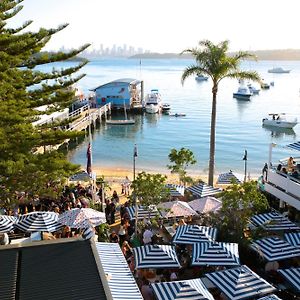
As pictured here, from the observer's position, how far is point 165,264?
38.9 ft

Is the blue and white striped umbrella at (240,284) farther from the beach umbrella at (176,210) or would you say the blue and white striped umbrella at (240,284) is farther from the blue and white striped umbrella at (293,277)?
the beach umbrella at (176,210)

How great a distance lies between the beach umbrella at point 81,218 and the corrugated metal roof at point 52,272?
6.81 metres

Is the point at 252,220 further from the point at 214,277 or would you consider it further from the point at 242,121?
the point at 242,121

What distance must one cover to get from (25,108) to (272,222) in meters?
9.02

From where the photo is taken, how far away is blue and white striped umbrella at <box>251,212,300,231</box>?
14828 millimetres

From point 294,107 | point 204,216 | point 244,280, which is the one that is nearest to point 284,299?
point 244,280

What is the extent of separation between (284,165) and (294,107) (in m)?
61.3

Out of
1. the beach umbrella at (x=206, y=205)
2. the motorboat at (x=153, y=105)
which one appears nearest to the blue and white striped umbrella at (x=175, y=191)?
the beach umbrella at (x=206, y=205)

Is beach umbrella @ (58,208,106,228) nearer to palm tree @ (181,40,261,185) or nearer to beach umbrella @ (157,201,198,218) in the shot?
beach umbrella @ (157,201,198,218)

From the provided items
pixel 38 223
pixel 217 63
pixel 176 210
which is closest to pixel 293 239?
pixel 176 210

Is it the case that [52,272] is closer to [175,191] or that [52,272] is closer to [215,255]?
[215,255]

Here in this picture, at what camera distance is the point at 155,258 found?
39.2ft

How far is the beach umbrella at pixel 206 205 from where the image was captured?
16.7 m

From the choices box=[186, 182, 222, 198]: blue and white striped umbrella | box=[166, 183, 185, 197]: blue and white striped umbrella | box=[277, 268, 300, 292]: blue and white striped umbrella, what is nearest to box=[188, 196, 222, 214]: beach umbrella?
box=[186, 182, 222, 198]: blue and white striped umbrella
